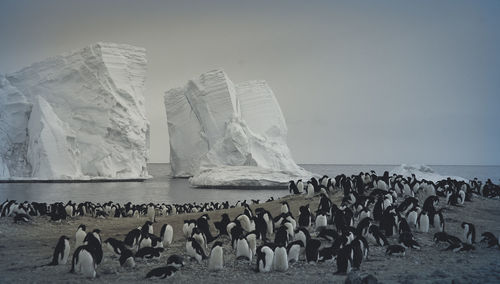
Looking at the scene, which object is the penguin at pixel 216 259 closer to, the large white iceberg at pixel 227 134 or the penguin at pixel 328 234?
the penguin at pixel 328 234

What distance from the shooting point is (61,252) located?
9.87 m

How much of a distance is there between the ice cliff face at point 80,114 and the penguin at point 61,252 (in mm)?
36555

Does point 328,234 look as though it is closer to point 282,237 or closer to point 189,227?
point 282,237

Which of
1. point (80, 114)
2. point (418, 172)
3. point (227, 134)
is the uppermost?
point (80, 114)

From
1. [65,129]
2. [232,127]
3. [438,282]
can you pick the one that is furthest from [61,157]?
[438,282]

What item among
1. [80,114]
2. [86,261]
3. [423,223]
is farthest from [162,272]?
[80,114]

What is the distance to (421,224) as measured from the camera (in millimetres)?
12156

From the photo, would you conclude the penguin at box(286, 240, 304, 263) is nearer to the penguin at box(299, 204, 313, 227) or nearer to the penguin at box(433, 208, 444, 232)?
the penguin at box(299, 204, 313, 227)

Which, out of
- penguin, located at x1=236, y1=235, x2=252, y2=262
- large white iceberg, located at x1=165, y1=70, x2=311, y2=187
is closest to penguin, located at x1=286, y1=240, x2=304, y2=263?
penguin, located at x1=236, y1=235, x2=252, y2=262

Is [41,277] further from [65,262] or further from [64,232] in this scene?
[64,232]

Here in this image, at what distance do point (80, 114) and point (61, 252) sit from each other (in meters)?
40.8

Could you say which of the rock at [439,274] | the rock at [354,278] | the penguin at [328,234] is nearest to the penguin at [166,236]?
the penguin at [328,234]

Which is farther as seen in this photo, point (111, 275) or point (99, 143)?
point (99, 143)

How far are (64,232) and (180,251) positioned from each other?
526 cm
